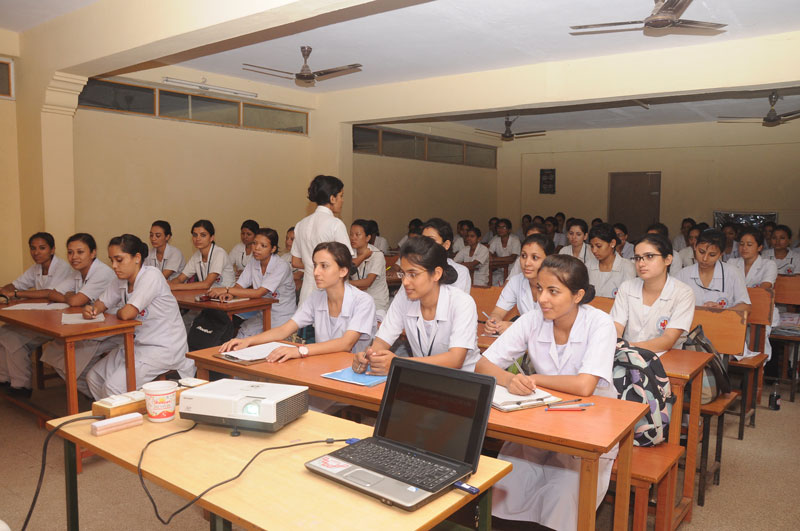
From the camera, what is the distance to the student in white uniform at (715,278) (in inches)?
180

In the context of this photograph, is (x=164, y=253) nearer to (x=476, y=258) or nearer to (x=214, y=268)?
(x=214, y=268)

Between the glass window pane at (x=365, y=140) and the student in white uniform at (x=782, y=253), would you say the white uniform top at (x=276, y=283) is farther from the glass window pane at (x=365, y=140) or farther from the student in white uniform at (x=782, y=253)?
the student in white uniform at (x=782, y=253)

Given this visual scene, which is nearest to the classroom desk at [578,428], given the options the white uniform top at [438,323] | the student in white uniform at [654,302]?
the white uniform top at [438,323]

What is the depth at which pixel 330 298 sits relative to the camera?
132 inches

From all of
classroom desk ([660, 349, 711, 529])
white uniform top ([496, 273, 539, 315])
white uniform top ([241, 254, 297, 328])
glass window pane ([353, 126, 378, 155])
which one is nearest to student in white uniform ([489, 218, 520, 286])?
glass window pane ([353, 126, 378, 155])

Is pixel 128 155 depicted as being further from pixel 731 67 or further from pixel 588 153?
pixel 588 153

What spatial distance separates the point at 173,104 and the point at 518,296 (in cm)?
485

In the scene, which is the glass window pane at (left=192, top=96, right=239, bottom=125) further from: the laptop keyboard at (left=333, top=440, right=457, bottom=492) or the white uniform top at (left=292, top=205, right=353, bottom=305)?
the laptop keyboard at (left=333, top=440, right=457, bottom=492)

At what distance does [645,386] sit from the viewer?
2.52m

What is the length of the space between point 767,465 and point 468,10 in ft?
12.2

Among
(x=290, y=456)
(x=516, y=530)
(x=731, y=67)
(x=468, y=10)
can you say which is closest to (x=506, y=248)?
(x=731, y=67)

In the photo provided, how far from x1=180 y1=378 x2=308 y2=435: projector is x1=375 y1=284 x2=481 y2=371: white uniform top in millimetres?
1100

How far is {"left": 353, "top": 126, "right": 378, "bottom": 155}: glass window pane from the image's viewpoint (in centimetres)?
915

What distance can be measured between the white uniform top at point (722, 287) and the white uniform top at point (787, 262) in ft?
7.83
